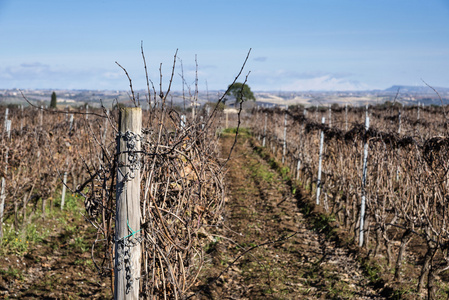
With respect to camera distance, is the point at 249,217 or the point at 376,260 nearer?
the point at 376,260

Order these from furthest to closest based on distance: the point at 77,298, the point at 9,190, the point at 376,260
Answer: the point at 9,190, the point at 376,260, the point at 77,298

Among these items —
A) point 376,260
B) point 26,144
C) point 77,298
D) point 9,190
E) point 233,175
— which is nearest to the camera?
point 77,298

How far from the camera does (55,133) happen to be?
10.5m

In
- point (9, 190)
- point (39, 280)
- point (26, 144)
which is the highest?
point (26, 144)

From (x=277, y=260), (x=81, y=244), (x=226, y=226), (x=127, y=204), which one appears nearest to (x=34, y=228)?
(x=81, y=244)

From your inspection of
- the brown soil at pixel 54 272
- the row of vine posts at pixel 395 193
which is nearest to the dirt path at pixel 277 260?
the row of vine posts at pixel 395 193

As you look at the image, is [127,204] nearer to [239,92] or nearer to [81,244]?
[239,92]

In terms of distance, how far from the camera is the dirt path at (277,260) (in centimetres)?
618

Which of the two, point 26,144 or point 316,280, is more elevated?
point 26,144

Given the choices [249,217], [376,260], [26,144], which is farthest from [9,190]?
[376,260]

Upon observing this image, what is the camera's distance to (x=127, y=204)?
278 centimetres

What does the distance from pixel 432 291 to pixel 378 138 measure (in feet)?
9.40

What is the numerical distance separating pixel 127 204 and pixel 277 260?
5.23 metres

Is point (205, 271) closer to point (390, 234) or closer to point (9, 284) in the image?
point (9, 284)
